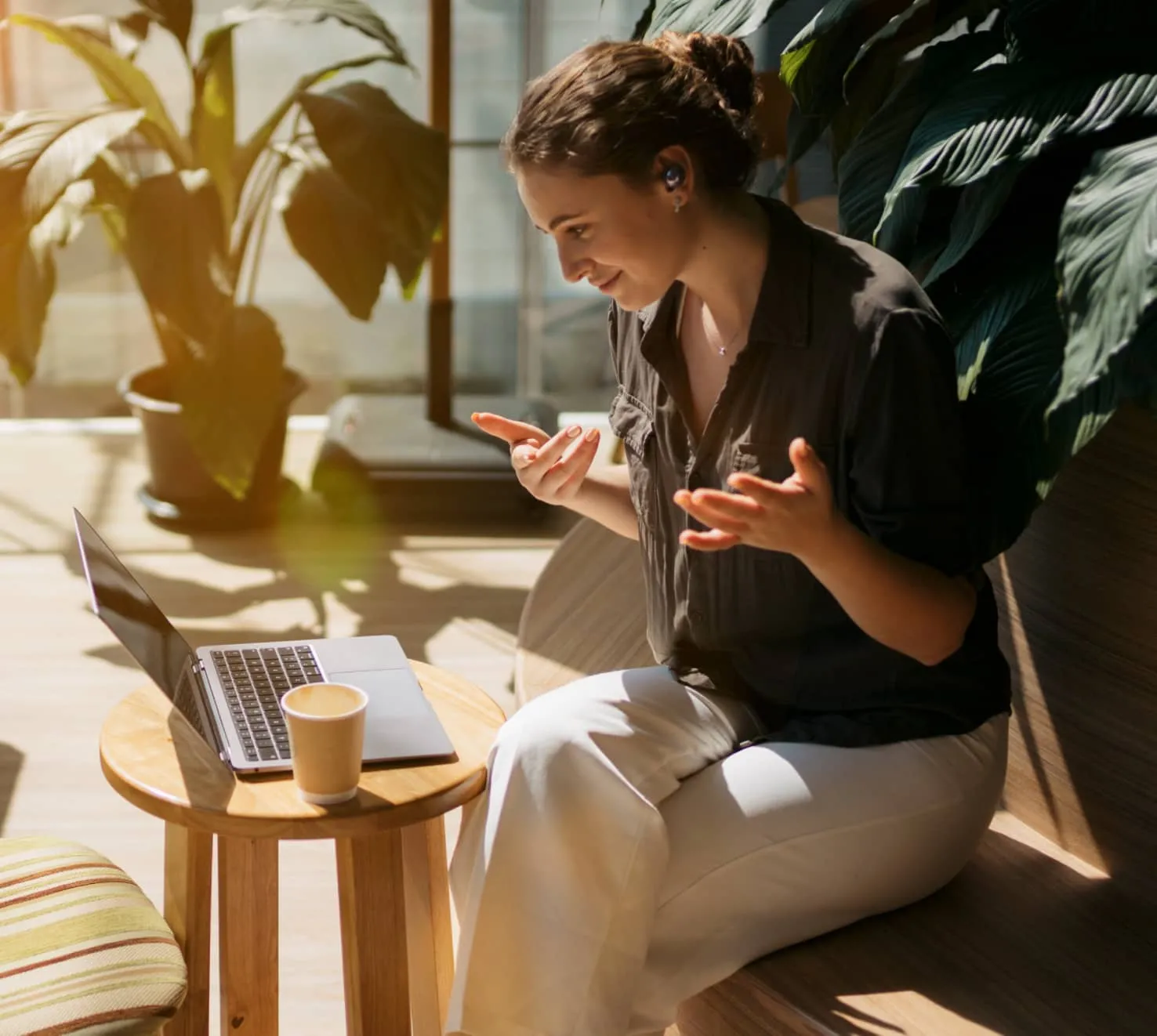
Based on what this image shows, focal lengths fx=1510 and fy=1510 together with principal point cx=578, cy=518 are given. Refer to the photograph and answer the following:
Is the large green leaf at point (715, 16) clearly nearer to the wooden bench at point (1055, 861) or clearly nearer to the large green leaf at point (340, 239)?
the wooden bench at point (1055, 861)

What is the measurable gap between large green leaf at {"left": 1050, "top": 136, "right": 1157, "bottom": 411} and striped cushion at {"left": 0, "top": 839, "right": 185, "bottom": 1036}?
0.87m

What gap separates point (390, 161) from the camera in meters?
3.05

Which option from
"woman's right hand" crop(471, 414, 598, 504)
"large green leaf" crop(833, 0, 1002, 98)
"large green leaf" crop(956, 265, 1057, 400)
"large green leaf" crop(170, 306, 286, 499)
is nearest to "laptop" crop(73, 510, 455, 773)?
"woman's right hand" crop(471, 414, 598, 504)

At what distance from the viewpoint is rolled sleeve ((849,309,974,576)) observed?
4.25 feet

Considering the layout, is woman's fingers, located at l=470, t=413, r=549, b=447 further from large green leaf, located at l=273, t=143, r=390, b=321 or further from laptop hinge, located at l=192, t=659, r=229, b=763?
large green leaf, located at l=273, t=143, r=390, b=321

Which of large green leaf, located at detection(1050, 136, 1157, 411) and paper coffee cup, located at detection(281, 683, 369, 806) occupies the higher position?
large green leaf, located at detection(1050, 136, 1157, 411)

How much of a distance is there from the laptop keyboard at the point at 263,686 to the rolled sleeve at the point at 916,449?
592 mm

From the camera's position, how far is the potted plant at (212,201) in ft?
9.46

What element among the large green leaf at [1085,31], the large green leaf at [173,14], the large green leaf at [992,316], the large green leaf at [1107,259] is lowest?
the large green leaf at [992,316]

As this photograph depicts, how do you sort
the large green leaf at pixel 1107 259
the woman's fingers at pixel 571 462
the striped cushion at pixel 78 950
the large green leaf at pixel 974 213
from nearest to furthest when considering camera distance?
1. the large green leaf at pixel 1107 259
2. the striped cushion at pixel 78 950
3. the large green leaf at pixel 974 213
4. the woman's fingers at pixel 571 462

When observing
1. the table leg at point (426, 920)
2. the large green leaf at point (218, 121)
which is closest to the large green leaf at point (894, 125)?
the table leg at point (426, 920)

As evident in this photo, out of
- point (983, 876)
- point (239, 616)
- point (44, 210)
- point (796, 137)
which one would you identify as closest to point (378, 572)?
point (239, 616)

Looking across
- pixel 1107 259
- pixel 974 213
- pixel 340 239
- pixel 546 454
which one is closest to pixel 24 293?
pixel 340 239

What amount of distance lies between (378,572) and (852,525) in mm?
2188
